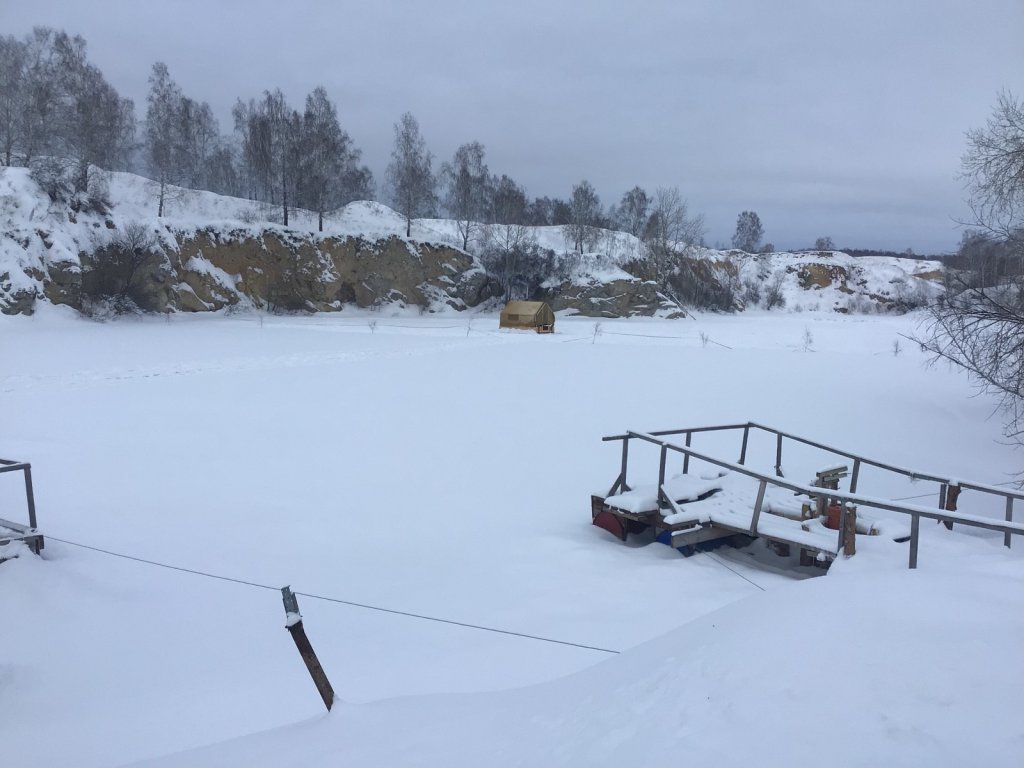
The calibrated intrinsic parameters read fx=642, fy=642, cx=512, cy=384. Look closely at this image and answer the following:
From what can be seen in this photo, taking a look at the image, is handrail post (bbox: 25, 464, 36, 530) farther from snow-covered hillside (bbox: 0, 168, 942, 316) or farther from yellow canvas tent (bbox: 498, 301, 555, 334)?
yellow canvas tent (bbox: 498, 301, 555, 334)

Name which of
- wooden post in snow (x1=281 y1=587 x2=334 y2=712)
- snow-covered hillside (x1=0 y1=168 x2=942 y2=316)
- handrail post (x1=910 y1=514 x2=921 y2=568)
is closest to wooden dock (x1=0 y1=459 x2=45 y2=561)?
wooden post in snow (x1=281 y1=587 x2=334 y2=712)

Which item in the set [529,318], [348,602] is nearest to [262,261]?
[529,318]

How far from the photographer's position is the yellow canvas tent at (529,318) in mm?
32312

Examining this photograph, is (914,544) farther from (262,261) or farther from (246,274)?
(262,261)

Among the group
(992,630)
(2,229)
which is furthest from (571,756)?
(2,229)

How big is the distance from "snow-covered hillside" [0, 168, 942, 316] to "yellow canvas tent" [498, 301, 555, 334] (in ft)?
30.0

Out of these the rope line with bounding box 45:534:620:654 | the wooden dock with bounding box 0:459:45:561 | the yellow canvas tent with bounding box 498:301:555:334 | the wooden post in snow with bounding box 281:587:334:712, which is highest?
the yellow canvas tent with bounding box 498:301:555:334

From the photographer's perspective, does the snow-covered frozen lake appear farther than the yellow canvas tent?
No

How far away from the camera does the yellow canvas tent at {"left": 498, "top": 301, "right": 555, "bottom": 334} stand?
32.3m

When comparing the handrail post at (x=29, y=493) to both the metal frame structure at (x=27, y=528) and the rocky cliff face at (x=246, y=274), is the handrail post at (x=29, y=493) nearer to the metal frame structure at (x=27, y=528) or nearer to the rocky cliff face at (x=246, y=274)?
the metal frame structure at (x=27, y=528)

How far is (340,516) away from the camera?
8617 millimetres

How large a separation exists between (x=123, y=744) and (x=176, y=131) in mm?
41981

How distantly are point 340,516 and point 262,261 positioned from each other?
30.6 metres

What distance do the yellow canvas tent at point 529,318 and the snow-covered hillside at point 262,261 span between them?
30.0 feet
